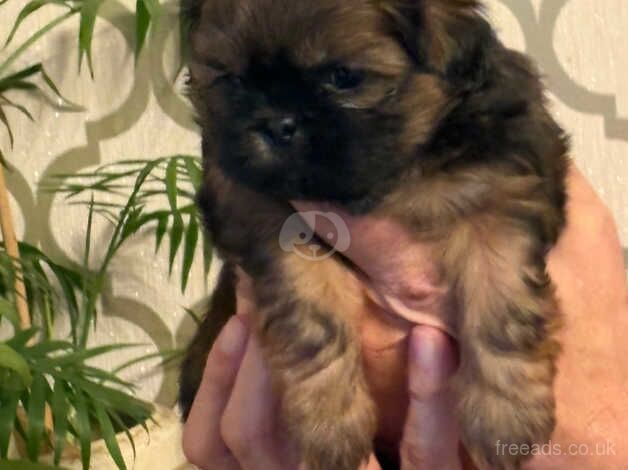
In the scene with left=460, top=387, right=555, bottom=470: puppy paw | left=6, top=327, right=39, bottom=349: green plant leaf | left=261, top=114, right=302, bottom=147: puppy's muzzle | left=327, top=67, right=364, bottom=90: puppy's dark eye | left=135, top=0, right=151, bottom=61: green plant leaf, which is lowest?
left=6, top=327, right=39, bottom=349: green plant leaf

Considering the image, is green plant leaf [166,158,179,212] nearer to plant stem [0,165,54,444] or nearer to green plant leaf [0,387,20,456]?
plant stem [0,165,54,444]

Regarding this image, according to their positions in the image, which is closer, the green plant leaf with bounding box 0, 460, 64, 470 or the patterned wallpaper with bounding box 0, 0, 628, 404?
the green plant leaf with bounding box 0, 460, 64, 470

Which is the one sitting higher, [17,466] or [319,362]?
[319,362]

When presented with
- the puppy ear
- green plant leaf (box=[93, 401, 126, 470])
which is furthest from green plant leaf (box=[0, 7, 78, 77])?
the puppy ear

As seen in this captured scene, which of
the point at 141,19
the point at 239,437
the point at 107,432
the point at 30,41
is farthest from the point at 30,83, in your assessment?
the point at 239,437

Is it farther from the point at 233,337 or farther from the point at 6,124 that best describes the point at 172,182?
the point at 233,337
